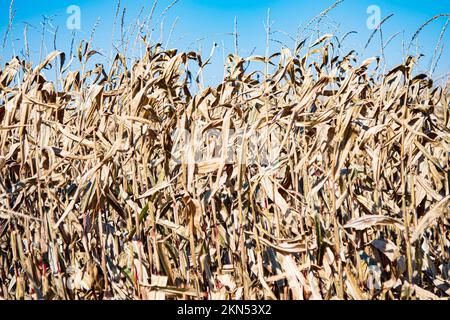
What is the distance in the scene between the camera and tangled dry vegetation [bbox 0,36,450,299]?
69.7 inches

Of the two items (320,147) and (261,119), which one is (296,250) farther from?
(261,119)

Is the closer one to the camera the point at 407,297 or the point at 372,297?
the point at 407,297

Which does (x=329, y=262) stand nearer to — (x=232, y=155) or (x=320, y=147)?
(x=320, y=147)

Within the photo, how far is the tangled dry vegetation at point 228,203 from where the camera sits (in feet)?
5.81

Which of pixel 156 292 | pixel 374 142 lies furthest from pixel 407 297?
pixel 156 292

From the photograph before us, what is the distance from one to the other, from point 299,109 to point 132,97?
735mm

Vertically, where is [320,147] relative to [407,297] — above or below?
above

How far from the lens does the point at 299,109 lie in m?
1.76

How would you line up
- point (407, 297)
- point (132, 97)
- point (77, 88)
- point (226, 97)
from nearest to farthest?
point (407, 297) → point (132, 97) → point (226, 97) → point (77, 88)

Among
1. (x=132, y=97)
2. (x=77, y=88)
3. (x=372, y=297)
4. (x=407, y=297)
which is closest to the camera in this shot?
(x=407, y=297)

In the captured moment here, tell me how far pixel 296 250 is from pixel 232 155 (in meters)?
0.52

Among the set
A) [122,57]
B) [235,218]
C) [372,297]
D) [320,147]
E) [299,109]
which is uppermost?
[122,57]

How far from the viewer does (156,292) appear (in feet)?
5.78

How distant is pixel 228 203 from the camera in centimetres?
212
